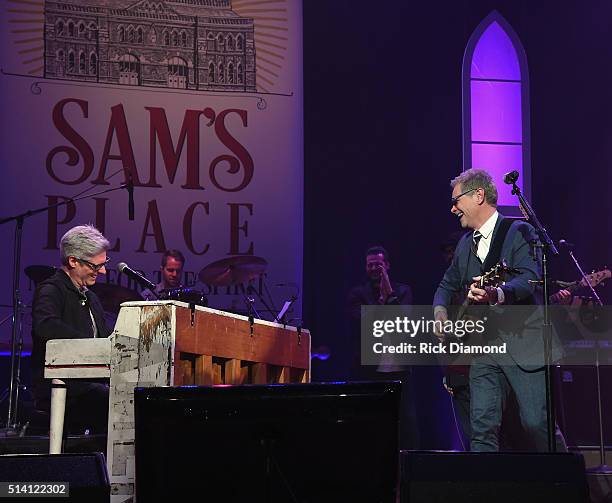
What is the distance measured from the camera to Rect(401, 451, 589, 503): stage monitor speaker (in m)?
2.68

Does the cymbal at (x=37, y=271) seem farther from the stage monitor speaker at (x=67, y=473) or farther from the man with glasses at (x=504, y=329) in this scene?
the stage monitor speaker at (x=67, y=473)

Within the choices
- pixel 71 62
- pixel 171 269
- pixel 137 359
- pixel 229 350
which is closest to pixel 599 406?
pixel 229 350

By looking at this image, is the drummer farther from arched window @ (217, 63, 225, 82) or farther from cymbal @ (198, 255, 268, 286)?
arched window @ (217, 63, 225, 82)

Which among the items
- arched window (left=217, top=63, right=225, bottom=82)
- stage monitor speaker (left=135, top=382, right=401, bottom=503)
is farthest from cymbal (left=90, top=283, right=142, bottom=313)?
stage monitor speaker (left=135, top=382, right=401, bottom=503)

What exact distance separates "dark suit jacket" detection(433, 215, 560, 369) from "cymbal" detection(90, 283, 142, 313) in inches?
138

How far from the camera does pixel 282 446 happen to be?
2.32 m

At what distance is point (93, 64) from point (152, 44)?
0.60 m

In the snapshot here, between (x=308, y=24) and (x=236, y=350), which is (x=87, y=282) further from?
(x=308, y=24)

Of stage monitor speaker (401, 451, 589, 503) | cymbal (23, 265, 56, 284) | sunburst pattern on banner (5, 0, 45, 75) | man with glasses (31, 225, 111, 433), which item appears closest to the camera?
stage monitor speaker (401, 451, 589, 503)

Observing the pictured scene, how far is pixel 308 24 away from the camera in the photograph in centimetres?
931

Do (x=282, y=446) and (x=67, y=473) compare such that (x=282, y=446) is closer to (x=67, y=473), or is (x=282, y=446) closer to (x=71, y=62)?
(x=67, y=473)

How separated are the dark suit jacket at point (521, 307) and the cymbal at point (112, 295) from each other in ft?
11.5

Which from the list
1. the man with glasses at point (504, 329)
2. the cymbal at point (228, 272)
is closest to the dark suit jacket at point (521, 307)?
the man with glasses at point (504, 329)

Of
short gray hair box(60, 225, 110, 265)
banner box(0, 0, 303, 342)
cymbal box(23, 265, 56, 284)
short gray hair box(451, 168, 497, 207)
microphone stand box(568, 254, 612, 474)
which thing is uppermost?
banner box(0, 0, 303, 342)
